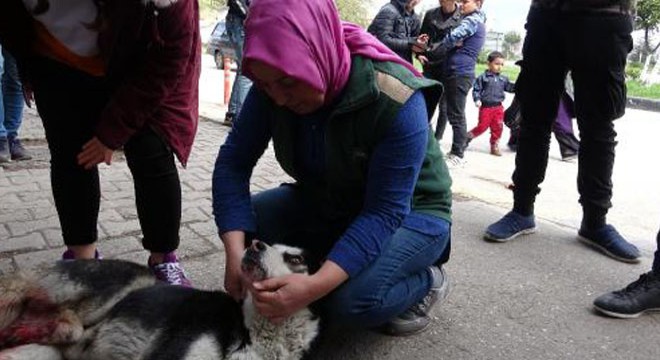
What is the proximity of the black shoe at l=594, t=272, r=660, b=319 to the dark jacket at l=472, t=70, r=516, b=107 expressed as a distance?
5016 millimetres

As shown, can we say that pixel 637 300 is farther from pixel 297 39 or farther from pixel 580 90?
pixel 297 39

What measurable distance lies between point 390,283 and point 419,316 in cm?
36

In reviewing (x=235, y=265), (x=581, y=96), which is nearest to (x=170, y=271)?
(x=235, y=265)

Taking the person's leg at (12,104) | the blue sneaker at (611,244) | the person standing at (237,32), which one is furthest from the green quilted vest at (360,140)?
the person standing at (237,32)

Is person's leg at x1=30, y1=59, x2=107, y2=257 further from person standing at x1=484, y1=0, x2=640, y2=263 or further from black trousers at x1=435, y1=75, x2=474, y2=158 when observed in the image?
black trousers at x1=435, y1=75, x2=474, y2=158

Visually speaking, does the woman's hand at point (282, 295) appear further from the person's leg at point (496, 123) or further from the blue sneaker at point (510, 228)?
the person's leg at point (496, 123)

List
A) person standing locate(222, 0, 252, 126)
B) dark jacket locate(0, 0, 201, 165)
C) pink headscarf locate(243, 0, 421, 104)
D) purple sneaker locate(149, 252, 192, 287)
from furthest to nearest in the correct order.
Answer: person standing locate(222, 0, 252, 126)
purple sneaker locate(149, 252, 192, 287)
dark jacket locate(0, 0, 201, 165)
pink headscarf locate(243, 0, 421, 104)

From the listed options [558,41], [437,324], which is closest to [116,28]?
[437,324]

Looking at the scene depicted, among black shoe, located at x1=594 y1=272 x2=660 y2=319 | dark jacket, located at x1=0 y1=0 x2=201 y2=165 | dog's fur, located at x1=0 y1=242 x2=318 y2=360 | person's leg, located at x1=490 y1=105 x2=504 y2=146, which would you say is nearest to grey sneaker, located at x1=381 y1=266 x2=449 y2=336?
dog's fur, located at x1=0 y1=242 x2=318 y2=360

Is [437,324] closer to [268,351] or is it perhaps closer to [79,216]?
[268,351]

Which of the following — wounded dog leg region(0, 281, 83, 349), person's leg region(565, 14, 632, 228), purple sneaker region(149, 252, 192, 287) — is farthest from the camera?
person's leg region(565, 14, 632, 228)

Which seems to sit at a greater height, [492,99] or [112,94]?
[112,94]

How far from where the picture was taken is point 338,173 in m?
2.16

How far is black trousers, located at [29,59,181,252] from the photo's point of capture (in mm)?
2258
